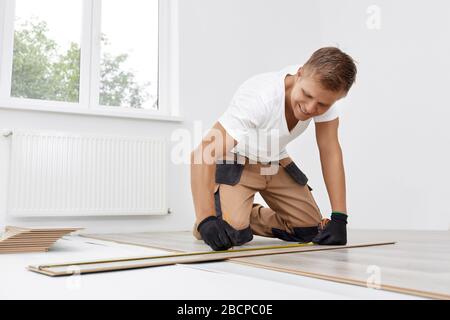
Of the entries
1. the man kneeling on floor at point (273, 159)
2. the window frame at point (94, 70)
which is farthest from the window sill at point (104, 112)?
the man kneeling on floor at point (273, 159)

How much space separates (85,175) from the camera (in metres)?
3.00

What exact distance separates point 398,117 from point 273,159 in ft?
5.04

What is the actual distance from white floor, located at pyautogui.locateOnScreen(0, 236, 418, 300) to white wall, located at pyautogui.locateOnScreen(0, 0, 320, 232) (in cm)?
179

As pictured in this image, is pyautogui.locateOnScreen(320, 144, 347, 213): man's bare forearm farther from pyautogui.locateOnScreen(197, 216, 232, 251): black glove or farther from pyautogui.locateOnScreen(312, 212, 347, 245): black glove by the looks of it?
pyautogui.locateOnScreen(197, 216, 232, 251): black glove

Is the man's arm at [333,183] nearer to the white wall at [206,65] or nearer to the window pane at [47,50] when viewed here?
the white wall at [206,65]

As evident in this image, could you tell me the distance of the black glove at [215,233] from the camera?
161 cm

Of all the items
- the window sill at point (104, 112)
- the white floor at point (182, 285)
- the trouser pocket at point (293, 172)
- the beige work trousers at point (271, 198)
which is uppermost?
the window sill at point (104, 112)

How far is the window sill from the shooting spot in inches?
116

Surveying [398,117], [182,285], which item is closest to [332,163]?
[182,285]

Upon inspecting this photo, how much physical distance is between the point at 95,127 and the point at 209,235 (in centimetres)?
180

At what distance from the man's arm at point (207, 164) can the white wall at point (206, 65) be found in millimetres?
1644

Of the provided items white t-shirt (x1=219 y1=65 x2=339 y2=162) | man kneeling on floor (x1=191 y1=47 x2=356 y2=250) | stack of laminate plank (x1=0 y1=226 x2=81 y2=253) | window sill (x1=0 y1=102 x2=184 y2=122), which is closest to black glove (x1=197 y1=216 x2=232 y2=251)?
man kneeling on floor (x1=191 y1=47 x2=356 y2=250)
